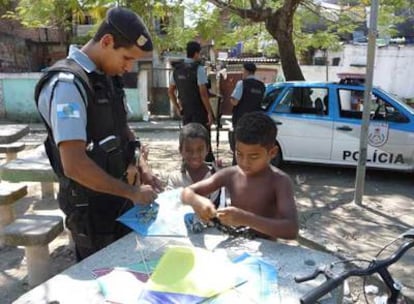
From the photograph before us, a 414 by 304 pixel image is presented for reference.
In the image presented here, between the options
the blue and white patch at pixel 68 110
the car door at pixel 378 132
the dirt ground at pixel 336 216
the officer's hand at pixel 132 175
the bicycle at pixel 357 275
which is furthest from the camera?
the car door at pixel 378 132

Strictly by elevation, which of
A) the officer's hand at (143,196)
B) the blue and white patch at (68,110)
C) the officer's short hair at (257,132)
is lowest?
the officer's hand at (143,196)

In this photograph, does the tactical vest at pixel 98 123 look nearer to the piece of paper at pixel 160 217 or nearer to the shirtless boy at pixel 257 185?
the piece of paper at pixel 160 217

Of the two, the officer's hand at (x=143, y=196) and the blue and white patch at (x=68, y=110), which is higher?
the blue and white patch at (x=68, y=110)

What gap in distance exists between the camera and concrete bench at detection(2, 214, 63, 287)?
322 centimetres

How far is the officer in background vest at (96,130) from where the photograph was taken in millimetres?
1662

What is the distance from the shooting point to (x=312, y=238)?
163 inches

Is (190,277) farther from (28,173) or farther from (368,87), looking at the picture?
(368,87)

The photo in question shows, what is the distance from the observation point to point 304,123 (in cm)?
669

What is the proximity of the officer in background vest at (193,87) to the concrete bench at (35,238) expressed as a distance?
3.00 m

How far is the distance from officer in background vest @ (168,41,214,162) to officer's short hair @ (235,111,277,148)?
405cm

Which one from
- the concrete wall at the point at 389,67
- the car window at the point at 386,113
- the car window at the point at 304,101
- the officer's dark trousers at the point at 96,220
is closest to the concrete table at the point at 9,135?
the car window at the point at 304,101

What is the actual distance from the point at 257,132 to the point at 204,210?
1.35 feet

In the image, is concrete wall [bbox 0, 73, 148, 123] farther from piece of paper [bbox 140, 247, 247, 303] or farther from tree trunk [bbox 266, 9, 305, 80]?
piece of paper [bbox 140, 247, 247, 303]

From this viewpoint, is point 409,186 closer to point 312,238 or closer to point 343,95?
point 343,95
